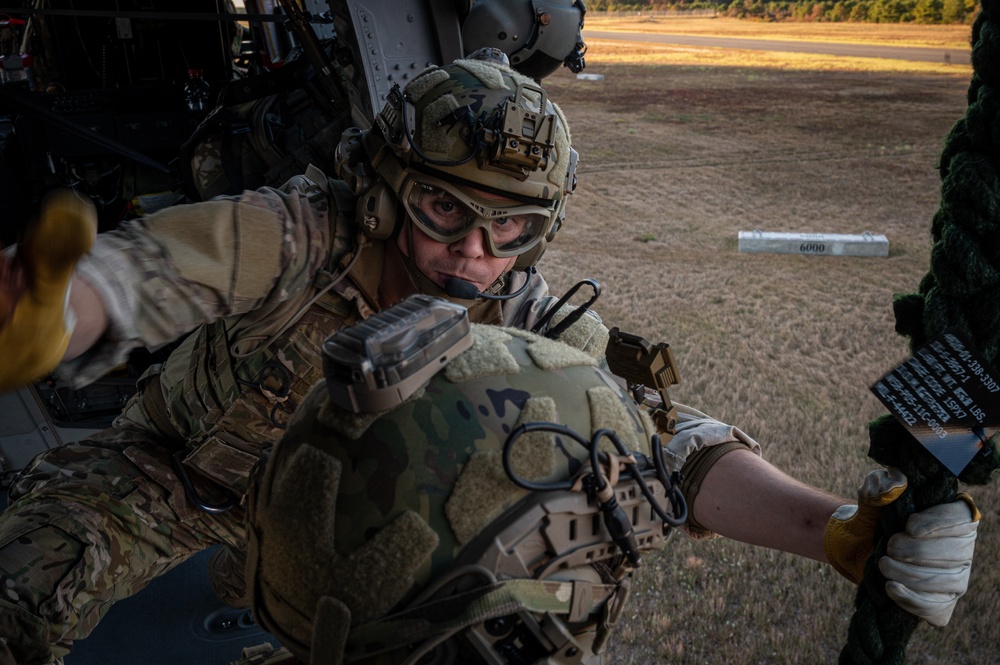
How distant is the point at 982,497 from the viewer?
10.4 feet

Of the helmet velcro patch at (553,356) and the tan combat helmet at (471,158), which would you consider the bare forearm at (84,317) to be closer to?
the tan combat helmet at (471,158)

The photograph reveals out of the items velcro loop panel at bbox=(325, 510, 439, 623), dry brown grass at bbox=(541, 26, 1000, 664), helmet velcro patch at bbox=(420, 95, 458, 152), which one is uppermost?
helmet velcro patch at bbox=(420, 95, 458, 152)

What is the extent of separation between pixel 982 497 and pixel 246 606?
2664mm

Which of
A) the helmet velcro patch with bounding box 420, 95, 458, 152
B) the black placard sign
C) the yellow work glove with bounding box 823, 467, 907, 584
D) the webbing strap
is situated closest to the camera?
the webbing strap

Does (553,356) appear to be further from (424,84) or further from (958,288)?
(424,84)

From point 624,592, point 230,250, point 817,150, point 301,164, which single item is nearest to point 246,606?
point 230,250

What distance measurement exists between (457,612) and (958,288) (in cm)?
99

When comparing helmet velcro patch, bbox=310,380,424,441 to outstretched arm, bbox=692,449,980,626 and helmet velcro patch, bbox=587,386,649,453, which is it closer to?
helmet velcro patch, bbox=587,386,649,453

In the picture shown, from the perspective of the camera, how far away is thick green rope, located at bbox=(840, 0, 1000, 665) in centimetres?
138

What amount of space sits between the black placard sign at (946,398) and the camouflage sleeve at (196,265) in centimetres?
125

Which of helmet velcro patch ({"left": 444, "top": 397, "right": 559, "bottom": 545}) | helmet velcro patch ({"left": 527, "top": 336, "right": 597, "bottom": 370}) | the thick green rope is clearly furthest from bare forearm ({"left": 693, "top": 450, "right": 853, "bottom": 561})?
helmet velcro patch ({"left": 444, "top": 397, "right": 559, "bottom": 545})

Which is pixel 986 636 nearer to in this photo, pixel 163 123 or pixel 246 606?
pixel 246 606

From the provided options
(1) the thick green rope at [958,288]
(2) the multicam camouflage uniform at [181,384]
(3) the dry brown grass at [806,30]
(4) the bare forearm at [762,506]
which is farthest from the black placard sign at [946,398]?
(3) the dry brown grass at [806,30]

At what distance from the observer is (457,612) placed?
42.6 inches
